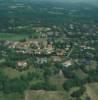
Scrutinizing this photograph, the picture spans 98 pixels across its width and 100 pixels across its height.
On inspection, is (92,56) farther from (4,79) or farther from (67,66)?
(4,79)

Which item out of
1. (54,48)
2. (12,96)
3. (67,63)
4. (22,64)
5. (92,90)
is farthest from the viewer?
(54,48)

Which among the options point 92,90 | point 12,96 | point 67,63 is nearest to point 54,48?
point 67,63

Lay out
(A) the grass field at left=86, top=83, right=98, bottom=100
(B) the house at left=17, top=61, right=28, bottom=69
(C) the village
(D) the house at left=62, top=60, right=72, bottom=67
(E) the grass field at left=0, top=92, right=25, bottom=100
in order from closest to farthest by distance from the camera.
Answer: (E) the grass field at left=0, top=92, right=25, bottom=100, (A) the grass field at left=86, top=83, right=98, bottom=100, (B) the house at left=17, top=61, right=28, bottom=69, (D) the house at left=62, top=60, right=72, bottom=67, (C) the village

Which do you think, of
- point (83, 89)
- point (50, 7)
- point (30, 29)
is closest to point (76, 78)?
point (83, 89)

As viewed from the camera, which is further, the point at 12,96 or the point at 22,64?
the point at 22,64

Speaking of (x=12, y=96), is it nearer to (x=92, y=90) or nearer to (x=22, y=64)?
(x=92, y=90)

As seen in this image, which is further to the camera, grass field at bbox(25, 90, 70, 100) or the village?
the village

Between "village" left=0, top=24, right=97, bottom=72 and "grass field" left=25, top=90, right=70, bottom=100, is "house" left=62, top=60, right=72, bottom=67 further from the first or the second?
"grass field" left=25, top=90, right=70, bottom=100

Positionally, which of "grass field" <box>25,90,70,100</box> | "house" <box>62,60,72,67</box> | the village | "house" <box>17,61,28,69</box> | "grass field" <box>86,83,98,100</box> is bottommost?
the village

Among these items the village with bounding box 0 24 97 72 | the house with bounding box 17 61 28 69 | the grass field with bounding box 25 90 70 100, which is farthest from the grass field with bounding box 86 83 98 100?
the house with bounding box 17 61 28 69

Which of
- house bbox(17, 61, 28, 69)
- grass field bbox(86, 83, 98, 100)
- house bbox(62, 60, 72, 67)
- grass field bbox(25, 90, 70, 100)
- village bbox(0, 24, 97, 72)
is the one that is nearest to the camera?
grass field bbox(25, 90, 70, 100)

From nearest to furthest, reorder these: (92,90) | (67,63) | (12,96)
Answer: (12,96)
(92,90)
(67,63)
